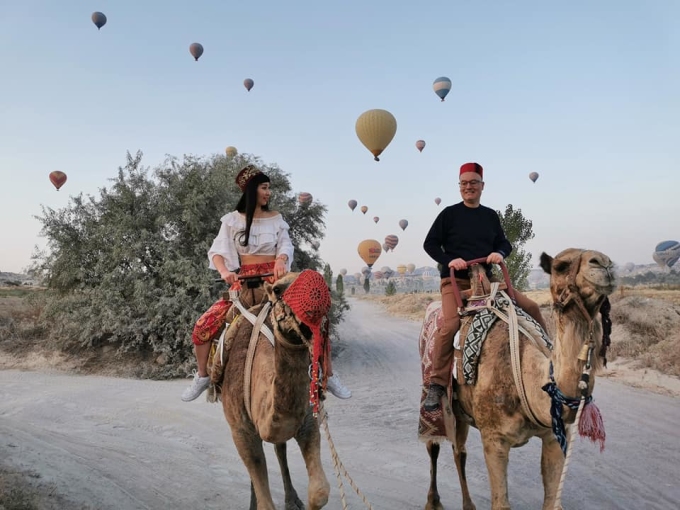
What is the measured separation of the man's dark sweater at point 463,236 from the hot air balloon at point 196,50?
3240 cm

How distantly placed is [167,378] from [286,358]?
11345 mm

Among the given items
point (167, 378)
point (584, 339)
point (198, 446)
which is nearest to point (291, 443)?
point (198, 446)

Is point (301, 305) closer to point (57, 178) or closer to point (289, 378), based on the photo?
point (289, 378)

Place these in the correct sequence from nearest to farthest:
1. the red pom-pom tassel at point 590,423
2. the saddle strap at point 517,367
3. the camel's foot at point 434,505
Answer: the red pom-pom tassel at point 590,423 → the saddle strap at point 517,367 → the camel's foot at point 434,505

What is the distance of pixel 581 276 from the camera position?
2.79 metres

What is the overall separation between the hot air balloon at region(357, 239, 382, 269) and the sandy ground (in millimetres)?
49617

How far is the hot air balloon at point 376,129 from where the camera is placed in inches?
1158

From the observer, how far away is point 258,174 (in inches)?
190

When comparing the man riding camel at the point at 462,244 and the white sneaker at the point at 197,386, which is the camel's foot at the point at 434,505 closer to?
the man riding camel at the point at 462,244

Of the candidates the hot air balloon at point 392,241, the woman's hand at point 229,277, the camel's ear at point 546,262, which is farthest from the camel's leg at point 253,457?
the hot air balloon at point 392,241

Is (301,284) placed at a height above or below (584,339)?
above

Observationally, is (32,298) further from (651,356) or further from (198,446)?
(651,356)

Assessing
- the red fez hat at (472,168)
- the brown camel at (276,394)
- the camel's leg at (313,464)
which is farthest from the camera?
the red fez hat at (472,168)

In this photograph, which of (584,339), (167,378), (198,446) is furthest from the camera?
(167,378)
